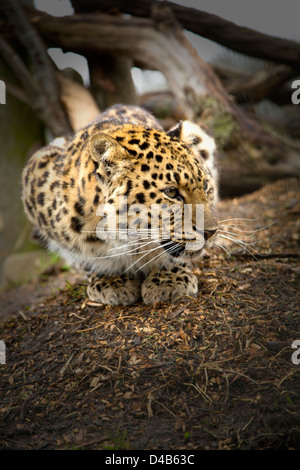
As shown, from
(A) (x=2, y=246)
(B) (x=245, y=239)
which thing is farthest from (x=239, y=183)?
(A) (x=2, y=246)

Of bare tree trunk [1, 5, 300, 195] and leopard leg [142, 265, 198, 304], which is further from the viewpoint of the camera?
bare tree trunk [1, 5, 300, 195]

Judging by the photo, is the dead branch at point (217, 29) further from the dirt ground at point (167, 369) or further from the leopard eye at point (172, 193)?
the leopard eye at point (172, 193)

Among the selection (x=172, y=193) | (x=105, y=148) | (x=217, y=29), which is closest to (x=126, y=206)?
(x=172, y=193)

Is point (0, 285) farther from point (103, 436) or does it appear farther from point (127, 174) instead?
point (103, 436)

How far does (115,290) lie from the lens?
4.30 m

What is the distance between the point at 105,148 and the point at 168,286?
142 centimetres

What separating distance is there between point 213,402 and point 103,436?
0.75 m

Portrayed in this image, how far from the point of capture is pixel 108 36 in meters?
8.00

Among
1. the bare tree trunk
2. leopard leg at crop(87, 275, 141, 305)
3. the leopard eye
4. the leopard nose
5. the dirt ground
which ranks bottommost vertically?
the dirt ground

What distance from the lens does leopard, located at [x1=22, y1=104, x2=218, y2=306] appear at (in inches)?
145

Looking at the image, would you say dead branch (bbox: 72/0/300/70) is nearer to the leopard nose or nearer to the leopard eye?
the leopard eye

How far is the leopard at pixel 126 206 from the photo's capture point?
367 cm

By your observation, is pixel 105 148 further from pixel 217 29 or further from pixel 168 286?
pixel 217 29

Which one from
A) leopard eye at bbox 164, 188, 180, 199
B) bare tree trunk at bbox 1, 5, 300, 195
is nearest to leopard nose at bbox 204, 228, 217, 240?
leopard eye at bbox 164, 188, 180, 199
